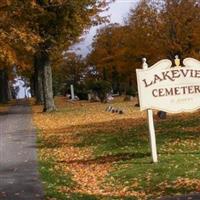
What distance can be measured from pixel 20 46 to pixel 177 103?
20732mm

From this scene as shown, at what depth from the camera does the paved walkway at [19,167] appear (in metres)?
10.1

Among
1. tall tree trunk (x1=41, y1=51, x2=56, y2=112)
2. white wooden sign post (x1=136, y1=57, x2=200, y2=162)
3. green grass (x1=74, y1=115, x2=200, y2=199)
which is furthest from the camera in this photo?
tall tree trunk (x1=41, y1=51, x2=56, y2=112)

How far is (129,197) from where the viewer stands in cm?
936

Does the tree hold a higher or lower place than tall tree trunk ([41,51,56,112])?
higher

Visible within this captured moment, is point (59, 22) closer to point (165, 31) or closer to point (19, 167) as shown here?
point (165, 31)

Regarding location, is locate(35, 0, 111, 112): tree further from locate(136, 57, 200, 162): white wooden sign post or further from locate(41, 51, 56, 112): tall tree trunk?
locate(136, 57, 200, 162): white wooden sign post

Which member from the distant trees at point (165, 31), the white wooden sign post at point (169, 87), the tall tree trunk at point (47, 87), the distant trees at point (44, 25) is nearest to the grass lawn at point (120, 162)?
the white wooden sign post at point (169, 87)

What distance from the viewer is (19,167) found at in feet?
42.5

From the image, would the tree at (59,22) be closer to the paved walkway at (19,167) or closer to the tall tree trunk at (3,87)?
the paved walkway at (19,167)

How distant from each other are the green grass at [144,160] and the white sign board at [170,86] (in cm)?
112

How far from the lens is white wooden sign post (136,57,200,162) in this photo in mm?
12375

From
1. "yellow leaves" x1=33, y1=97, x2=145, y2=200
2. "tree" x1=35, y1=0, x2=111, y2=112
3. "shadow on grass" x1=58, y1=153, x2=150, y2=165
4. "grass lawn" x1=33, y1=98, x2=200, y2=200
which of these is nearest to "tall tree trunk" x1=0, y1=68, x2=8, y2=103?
"tree" x1=35, y1=0, x2=111, y2=112

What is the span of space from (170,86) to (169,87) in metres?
0.03

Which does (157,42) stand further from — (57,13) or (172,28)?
(57,13)
